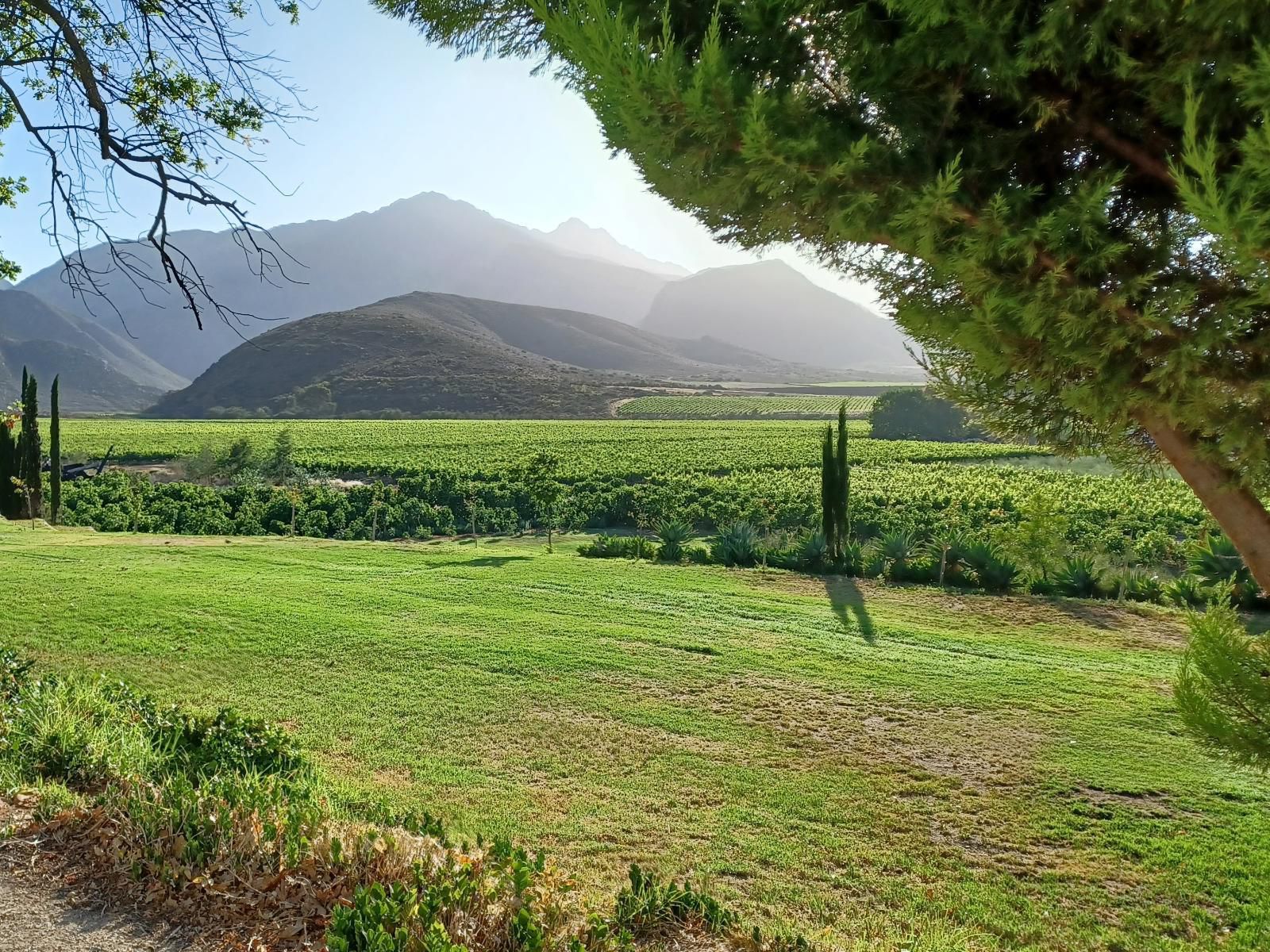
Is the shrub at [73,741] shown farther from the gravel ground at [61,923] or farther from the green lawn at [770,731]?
the green lawn at [770,731]

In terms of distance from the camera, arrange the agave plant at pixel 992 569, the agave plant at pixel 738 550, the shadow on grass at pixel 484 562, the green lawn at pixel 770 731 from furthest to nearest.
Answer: the agave plant at pixel 738 550 → the shadow on grass at pixel 484 562 → the agave plant at pixel 992 569 → the green lawn at pixel 770 731

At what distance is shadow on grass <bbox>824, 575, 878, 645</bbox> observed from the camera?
10.5 m

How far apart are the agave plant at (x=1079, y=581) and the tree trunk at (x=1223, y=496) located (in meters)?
11.6

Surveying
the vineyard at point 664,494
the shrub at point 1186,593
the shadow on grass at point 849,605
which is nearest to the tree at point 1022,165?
the shadow on grass at point 849,605

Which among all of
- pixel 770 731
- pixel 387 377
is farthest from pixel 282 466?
pixel 387 377

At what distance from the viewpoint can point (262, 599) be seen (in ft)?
34.3

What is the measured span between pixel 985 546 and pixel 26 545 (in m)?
18.1

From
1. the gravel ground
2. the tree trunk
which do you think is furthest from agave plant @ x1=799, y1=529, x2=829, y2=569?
the gravel ground

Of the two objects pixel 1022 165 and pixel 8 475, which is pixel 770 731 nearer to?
pixel 1022 165

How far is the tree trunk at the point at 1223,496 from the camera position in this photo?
252 cm

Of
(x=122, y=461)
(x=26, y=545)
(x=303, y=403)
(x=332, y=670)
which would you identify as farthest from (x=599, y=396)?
(x=332, y=670)

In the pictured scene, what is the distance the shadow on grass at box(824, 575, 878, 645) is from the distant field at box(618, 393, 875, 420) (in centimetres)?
7768

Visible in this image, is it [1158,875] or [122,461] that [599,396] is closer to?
[122,461]

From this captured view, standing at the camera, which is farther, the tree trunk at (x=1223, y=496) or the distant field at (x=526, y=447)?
the distant field at (x=526, y=447)
